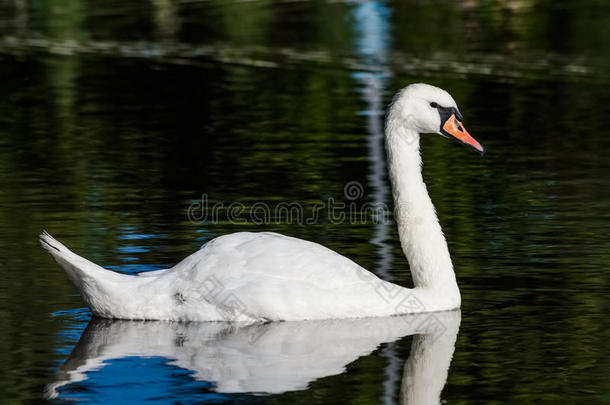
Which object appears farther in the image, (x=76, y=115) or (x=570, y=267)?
(x=76, y=115)

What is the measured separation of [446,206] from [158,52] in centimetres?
1455

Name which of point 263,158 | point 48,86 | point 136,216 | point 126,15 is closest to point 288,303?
point 136,216

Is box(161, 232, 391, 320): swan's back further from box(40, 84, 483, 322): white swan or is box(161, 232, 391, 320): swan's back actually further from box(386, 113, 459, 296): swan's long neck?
box(386, 113, 459, 296): swan's long neck

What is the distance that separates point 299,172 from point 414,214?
5.62m

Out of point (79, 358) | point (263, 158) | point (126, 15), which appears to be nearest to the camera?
point (79, 358)

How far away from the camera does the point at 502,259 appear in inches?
462

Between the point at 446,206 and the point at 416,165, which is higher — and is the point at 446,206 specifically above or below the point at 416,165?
below

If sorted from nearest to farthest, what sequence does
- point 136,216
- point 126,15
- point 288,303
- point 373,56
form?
point 288,303 < point 136,216 < point 373,56 < point 126,15

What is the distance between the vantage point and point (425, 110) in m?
10.6

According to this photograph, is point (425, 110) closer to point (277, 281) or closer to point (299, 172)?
point (277, 281)

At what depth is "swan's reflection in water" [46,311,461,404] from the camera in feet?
28.3

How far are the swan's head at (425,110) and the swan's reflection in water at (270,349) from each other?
139 cm

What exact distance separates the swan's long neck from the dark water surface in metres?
0.41

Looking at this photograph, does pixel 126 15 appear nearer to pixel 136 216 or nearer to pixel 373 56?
pixel 373 56
